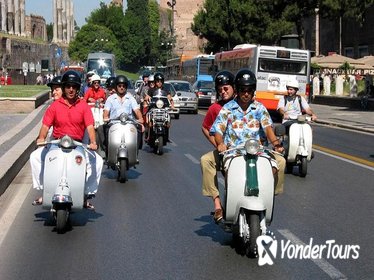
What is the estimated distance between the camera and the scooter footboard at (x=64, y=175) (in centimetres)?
826

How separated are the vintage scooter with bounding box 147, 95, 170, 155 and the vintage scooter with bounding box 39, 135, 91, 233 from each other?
29.1 feet

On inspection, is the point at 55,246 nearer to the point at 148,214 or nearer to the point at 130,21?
the point at 148,214

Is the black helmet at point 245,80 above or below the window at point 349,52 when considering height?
below

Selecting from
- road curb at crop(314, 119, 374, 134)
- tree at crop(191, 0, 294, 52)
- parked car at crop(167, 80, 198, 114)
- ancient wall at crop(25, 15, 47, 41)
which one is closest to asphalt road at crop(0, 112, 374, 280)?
road curb at crop(314, 119, 374, 134)

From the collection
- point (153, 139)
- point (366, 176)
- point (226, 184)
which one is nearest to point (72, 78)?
point (226, 184)

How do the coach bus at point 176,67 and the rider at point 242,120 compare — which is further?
the coach bus at point 176,67

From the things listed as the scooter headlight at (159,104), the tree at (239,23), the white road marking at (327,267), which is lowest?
the white road marking at (327,267)

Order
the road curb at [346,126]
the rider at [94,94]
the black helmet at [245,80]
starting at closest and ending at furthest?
the black helmet at [245,80], the rider at [94,94], the road curb at [346,126]

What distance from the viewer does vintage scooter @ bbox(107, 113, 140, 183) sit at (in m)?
12.7

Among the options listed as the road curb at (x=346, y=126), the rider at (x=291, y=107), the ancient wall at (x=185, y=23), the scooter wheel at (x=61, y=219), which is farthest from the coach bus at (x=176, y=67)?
the ancient wall at (x=185, y=23)

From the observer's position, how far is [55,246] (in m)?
7.70

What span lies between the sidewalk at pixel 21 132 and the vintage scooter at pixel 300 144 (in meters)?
4.90

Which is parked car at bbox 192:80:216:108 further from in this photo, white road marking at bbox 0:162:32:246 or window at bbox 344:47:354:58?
white road marking at bbox 0:162:32:246

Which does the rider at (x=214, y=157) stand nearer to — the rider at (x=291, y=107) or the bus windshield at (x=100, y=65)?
the rider at (x=291, y=107)
